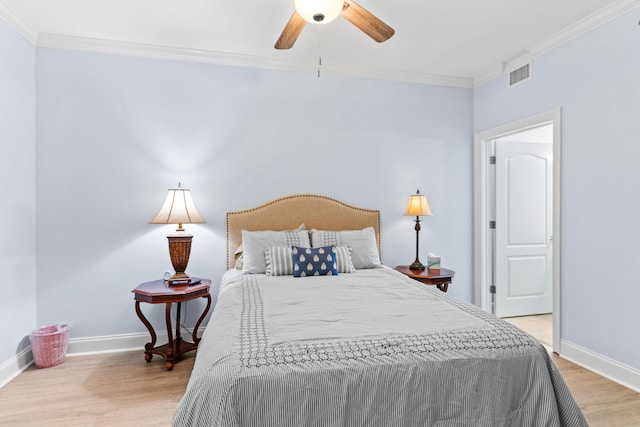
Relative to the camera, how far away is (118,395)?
2389 mm

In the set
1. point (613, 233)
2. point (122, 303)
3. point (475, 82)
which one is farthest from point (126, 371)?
point (475, 82)

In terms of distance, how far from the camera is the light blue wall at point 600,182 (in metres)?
2.48

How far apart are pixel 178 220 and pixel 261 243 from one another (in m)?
0.70

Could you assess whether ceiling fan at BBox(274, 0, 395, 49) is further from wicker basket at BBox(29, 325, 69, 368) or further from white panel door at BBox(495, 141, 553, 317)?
wicker basket at BBox(29, 325, 69, 368)

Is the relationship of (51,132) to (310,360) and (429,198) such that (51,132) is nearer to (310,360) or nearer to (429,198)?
(310,360)

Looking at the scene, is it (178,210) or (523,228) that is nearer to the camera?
(178,210)

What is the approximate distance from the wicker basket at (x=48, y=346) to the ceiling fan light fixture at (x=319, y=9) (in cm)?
299

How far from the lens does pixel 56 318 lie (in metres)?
3.04

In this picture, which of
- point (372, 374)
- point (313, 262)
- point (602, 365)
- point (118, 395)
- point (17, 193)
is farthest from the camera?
point (313, 262)

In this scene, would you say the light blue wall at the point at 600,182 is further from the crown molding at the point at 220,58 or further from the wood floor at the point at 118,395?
the crown molding at the point at 220,58

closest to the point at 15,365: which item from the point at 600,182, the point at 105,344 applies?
the point at 105,344

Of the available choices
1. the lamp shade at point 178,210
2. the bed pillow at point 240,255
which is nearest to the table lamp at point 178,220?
the lamp shade at point 178,210

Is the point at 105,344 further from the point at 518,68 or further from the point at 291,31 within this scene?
the point at 518,68

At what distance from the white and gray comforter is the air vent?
8.50 ft
